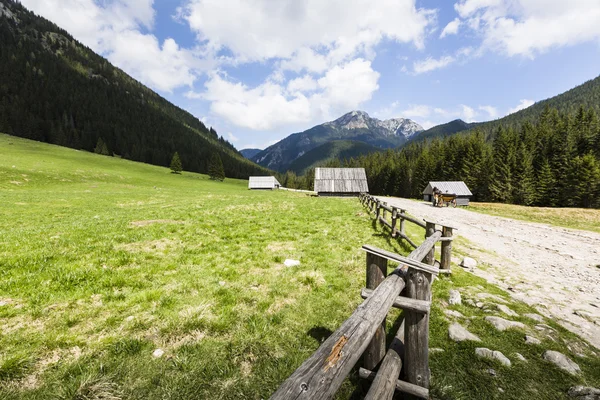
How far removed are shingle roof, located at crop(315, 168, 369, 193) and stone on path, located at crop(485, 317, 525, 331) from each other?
56.5 meters

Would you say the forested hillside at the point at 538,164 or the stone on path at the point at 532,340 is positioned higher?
the forested hillside at the point at 538,164

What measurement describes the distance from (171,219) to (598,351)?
17975 millimetres

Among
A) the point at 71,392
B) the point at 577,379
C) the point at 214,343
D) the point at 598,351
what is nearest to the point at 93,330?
the point at 71,392

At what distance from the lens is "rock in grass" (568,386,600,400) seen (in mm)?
3471

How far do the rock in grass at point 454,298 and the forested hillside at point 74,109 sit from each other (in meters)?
144

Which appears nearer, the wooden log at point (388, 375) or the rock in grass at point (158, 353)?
the wooden log at point (388, 375)

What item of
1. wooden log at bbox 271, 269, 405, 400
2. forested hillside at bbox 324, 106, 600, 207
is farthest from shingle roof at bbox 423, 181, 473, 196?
wooden log at bbox 271, 269, 405, 400

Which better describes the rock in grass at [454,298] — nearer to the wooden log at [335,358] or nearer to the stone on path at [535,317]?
the stone on path at [535,317]

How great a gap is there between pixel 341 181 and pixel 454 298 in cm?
5722

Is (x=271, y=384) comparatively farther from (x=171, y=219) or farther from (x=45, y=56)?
(x=45, y=56)

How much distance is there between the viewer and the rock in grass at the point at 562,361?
4.05 meters

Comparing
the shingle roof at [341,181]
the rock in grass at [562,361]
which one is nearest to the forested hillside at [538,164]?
the shingle roof at [341,181]

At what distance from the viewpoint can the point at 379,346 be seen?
4047 mm

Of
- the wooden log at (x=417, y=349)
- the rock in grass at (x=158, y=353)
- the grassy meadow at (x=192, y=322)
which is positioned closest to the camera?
the wooden log at (x=417, y=349)
